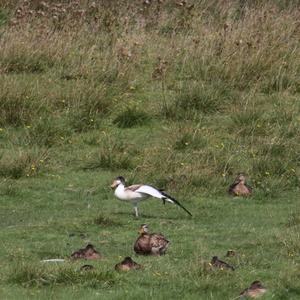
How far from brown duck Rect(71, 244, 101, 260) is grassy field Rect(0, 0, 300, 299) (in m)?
0.20

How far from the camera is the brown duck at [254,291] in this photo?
7797 millimetres

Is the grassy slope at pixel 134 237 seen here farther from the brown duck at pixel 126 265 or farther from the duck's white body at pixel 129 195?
the duck's white body at pixel 129 195

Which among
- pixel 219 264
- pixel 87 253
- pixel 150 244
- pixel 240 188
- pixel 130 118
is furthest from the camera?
pixel 130 118

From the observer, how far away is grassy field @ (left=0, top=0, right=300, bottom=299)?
8.63 metres

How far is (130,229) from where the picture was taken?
34.9ft

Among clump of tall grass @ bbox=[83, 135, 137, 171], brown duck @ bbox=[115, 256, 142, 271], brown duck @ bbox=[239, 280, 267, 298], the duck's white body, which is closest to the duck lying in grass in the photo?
the duck's white body

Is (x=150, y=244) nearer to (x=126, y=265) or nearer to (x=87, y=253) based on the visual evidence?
(x=87, y=253)

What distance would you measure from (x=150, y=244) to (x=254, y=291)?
1.64 meters

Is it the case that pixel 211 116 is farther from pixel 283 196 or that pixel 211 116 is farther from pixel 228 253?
pixel 228 253

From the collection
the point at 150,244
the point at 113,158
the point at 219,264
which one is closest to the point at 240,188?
the point at 113,158

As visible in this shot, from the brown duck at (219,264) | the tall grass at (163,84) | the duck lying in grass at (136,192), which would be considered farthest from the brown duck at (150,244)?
the tall grass at (163,84)

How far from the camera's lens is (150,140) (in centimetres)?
1456

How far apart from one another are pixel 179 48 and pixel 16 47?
266 centimetres

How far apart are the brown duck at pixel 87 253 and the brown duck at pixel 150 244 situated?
0.38 meters
